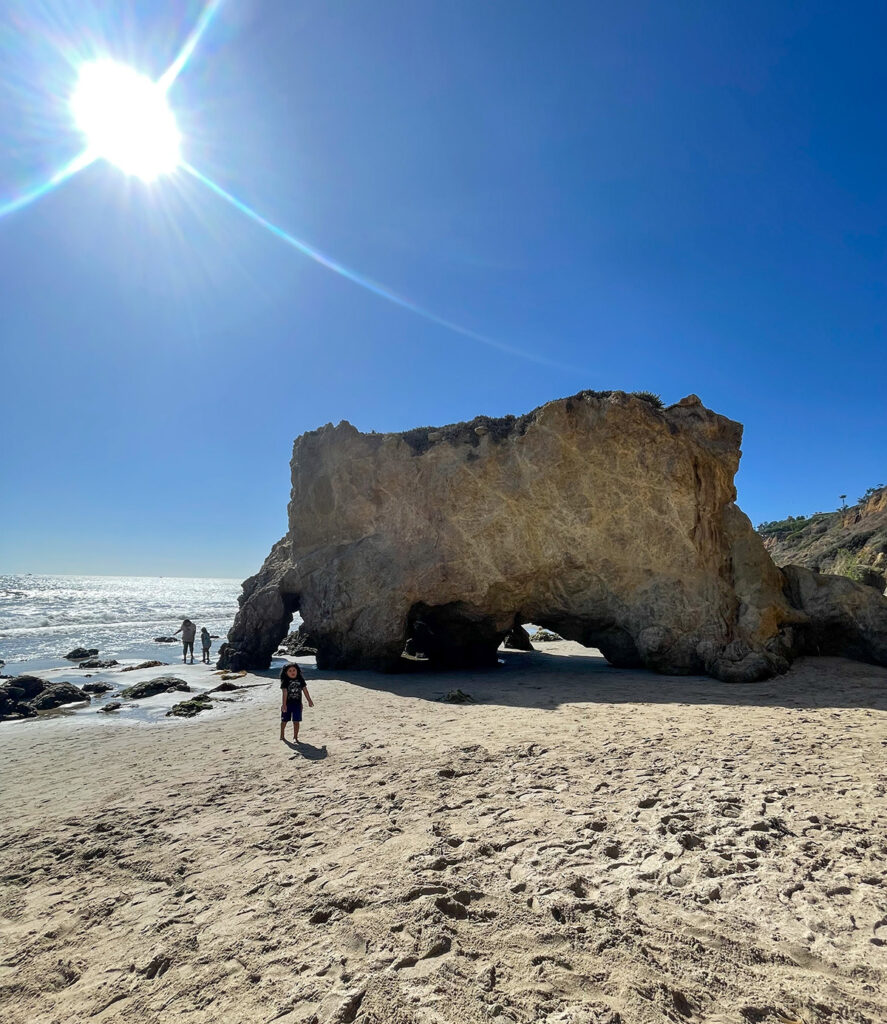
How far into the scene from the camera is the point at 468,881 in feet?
14.1

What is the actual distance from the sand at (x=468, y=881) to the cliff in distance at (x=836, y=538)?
106ft

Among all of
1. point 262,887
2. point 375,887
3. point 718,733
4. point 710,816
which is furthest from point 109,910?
point 718,733

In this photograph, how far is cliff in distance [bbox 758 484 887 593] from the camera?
43.1 meters

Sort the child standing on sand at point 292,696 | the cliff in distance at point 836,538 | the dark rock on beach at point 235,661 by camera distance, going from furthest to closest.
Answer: the cliff in distance at point 836,538 < the dark rock on beach at point 235,661 < the child standing on sand at point 292,696

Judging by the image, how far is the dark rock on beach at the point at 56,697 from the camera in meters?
14.7

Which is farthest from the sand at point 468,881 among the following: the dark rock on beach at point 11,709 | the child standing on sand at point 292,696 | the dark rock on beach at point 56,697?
the dark rock on beach at point 56,697

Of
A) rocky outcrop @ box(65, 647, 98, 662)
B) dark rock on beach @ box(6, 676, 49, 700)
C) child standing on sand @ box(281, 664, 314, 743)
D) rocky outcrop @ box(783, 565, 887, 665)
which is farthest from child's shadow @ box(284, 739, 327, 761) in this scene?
rocky outcrop @ box(65, 647, 98, 662)

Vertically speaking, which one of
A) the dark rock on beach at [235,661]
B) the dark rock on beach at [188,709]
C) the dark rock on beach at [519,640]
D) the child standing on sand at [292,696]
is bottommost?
the dark rock on beach at [188,709]

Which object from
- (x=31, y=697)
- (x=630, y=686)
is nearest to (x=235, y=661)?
(x=31, y=697)

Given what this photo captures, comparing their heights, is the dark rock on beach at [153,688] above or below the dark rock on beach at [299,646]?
below

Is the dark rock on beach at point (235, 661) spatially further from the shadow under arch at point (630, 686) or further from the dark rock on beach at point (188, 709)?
the dark rock on beach at point (188, 709)

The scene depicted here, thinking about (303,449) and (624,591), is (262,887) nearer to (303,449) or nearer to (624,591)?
(624,591)

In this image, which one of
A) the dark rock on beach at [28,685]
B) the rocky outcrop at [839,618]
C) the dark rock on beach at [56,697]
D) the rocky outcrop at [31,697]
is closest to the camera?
the rocky outcrop at [31,697]

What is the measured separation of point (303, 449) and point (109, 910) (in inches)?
797
